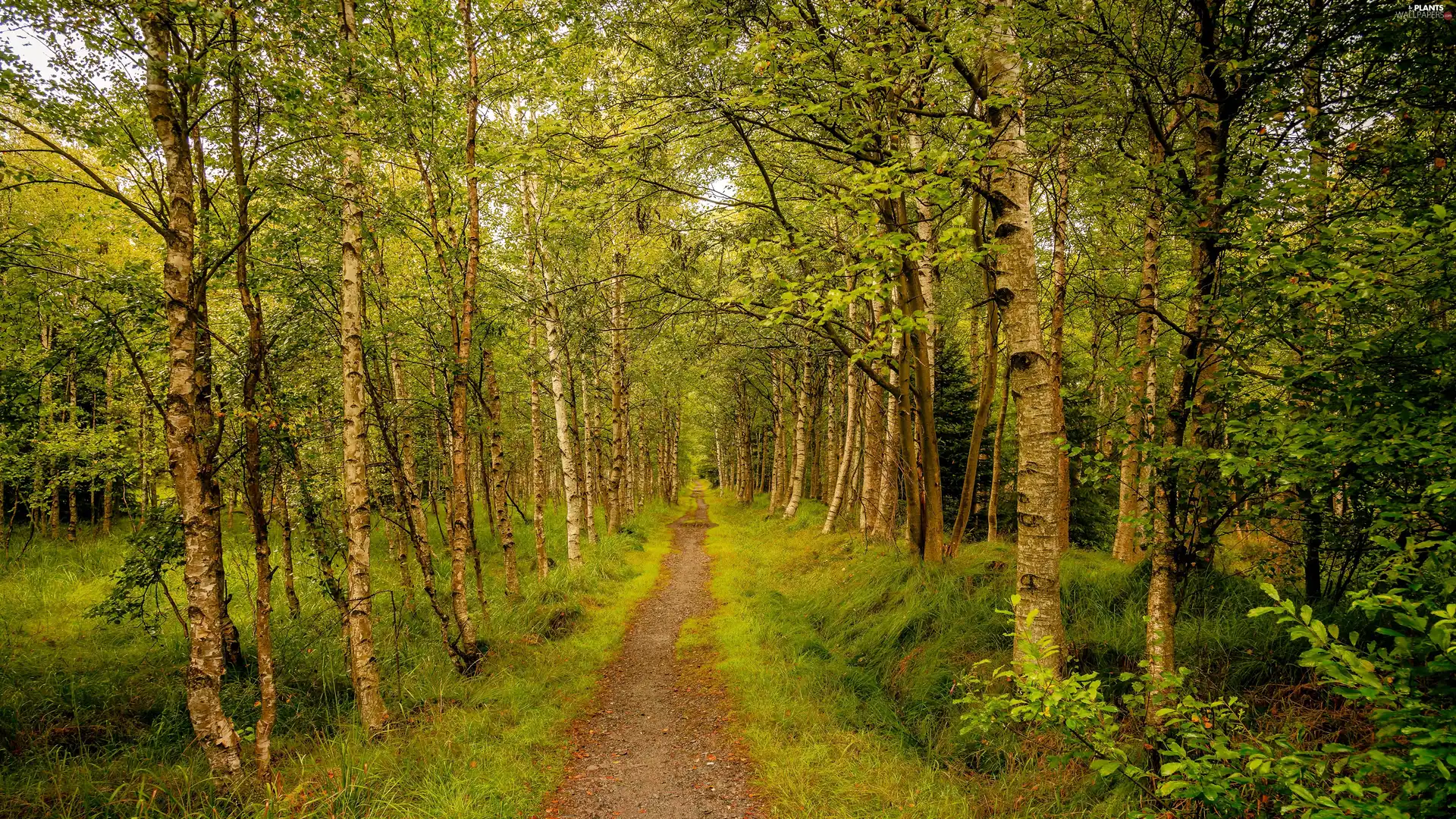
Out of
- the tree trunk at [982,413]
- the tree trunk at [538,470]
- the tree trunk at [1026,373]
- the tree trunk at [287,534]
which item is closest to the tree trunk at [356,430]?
the tree trunk at [287,534]

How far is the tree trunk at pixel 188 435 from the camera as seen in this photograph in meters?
4.70

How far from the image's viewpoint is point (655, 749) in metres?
6.63

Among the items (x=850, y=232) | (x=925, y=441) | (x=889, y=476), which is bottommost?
(x=889, y=476)

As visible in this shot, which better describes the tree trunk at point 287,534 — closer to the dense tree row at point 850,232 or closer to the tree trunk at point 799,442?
the dense tree row at point 850,232

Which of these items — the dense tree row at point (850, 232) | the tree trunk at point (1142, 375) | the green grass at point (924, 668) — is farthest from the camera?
the green grass at point (924, 668)

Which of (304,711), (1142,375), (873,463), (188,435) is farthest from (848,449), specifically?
(188,435)

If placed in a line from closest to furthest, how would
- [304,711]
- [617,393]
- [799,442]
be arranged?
[304,711] → [617,393] → [799,442]

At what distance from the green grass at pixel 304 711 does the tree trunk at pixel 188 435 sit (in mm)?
615

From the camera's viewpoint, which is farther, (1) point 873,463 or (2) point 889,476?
(1) point 873,463

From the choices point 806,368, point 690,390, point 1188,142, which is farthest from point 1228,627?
point 690,390

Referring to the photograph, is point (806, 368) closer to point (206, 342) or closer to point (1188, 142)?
point (1188, 142)

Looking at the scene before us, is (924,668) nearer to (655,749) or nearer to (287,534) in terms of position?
(655,749)

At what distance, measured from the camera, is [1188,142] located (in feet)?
19.0

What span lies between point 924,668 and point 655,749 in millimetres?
3485
